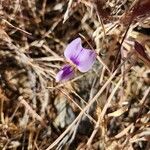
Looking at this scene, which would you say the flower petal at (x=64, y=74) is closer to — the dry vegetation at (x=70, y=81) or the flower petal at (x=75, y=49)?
the flower petal at (x=75, y=49)

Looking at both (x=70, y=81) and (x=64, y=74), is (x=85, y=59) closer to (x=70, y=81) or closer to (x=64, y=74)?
(x=64, y=74)

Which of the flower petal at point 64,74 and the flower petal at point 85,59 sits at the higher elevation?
the flower petal at point 85,59

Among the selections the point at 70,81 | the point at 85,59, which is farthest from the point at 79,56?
the point at 70,81

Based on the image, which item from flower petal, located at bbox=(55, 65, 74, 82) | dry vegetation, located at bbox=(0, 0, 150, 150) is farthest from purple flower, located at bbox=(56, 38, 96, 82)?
dry vegetation, located at bbox=(0, 0, 150, 150)

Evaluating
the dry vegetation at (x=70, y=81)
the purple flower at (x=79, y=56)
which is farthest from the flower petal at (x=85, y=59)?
the dry vegetation at (x=70, y=81)

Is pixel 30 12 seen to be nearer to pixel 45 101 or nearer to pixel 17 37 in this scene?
pixel 17 37

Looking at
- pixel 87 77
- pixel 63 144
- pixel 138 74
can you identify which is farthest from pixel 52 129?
pixel 138 74

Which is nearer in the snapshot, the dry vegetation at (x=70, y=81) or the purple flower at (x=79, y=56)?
the purple flower at (x=79, y=56)
